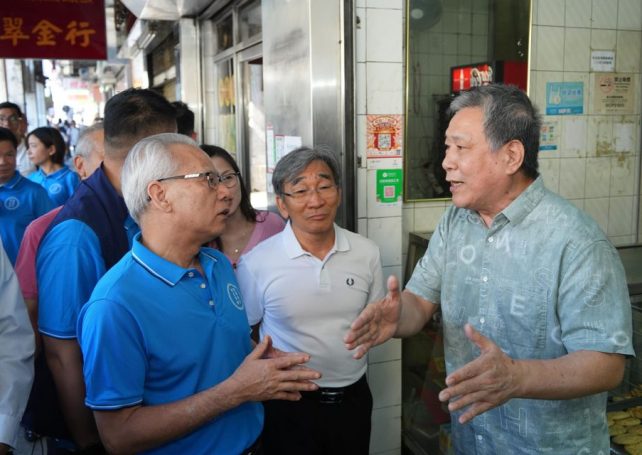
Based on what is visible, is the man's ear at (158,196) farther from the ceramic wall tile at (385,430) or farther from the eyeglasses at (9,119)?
the eyeglasses at (9,119)

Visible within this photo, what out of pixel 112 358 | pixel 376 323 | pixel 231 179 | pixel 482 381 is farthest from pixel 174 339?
pixel 231 179

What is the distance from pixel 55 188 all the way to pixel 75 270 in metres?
4.21

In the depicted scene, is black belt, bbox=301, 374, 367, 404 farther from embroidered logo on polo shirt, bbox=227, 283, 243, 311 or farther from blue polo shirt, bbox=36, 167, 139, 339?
blue polo shirt, bbox=36, 167, 139, 339

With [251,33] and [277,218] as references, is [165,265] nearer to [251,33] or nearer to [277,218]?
[277,218]

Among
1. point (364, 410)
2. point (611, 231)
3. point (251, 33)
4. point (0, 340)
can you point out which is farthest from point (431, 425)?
point (251, 33)

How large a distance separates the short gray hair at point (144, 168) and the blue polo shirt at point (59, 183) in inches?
166

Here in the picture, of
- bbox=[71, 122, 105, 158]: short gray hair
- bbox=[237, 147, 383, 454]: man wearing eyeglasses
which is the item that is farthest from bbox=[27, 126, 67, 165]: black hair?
bbox=[237, 147, 383, 454]: man wearing eyeglasses

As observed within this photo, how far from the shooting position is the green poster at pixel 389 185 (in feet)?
10.5

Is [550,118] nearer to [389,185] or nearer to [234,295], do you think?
[389,185]

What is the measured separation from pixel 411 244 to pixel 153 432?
7.24ft

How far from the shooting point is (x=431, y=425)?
3.45m

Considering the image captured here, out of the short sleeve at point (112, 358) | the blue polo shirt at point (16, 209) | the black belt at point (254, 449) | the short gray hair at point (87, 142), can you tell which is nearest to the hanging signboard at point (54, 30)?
the blue polo shirt at point (16, 209)

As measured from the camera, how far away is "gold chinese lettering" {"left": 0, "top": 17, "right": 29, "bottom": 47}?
5.75m

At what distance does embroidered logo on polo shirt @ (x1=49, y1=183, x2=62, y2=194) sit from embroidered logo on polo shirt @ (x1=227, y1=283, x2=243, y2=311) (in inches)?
172
